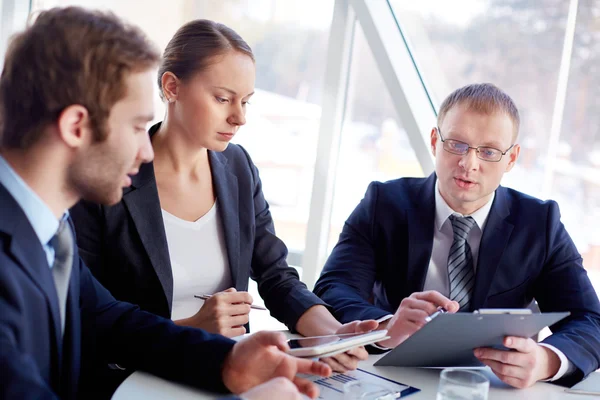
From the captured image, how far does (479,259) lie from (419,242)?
23 cm

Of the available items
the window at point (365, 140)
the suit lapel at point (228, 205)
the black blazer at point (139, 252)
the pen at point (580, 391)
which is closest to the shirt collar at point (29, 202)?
the black blazer at point (139, 252)

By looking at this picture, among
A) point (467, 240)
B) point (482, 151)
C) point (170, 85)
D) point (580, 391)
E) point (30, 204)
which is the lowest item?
point (580, 391)

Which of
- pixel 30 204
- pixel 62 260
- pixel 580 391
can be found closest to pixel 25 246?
pixel 30 204

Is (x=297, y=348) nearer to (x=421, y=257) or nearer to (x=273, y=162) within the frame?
(x=421, y=257)

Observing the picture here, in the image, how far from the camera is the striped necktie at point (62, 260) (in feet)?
5.28

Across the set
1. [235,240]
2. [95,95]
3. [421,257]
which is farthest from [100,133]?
[421,257]

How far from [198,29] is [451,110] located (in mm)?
1009

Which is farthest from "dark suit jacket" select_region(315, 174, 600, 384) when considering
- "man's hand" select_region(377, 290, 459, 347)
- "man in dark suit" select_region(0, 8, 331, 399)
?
"man in dark suit" select_region(0, 8, 331, 399)

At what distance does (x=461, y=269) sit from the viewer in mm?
2623

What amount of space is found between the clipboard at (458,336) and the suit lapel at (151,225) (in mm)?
830

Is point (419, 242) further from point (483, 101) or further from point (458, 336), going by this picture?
point (458, 336)

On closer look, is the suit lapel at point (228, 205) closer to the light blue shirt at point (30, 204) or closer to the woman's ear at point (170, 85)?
the woman's ear at point (170, 85)

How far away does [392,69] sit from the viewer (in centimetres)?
399

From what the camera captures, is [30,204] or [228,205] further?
[228,205]
